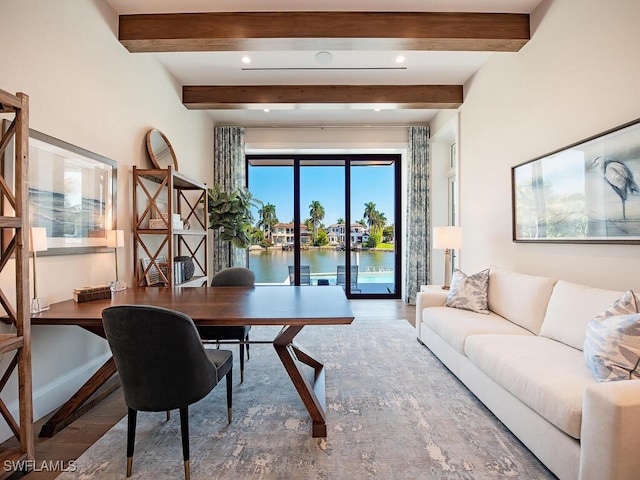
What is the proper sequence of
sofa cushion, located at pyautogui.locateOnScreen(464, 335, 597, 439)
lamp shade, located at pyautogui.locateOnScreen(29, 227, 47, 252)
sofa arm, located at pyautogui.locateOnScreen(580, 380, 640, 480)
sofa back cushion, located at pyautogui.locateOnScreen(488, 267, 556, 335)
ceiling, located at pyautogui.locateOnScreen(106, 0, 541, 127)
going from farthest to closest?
ceiling, located at pyautogui.locateOnScreen(106, 0, 541, 127)
sofa back cushion, located at pyautogui.locateOnScreen(488, 267, 556, 335)
lamp shade, located at pyautogui.locateOnScreen(29, 227, 47, 252)
sofa cushion, located at pyautogui.locateOnScreen(464, 335, 597, 439)
sofa arm, located at pyautogui.locateOnScreen(580, 380, 640, 480)

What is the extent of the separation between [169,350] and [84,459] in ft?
2.93

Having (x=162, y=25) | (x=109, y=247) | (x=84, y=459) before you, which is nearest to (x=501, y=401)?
(x=84, y=459)

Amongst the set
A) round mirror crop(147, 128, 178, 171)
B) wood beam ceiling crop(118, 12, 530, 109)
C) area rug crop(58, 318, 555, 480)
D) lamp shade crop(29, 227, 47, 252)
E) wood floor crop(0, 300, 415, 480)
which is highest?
wood beam ceiling crop(118, 12, 530, 109)

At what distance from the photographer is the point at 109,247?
2822mm

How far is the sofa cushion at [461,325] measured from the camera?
2.48m

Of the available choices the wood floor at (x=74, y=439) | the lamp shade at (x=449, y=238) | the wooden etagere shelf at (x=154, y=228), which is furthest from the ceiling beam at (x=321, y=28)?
the wood floor at (x=74, y=439)

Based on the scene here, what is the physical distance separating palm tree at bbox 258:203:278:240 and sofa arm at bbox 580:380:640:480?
5281mm

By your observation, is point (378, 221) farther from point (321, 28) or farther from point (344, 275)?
point (321, 28)

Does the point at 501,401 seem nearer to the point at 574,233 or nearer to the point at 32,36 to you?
the point at 574,233

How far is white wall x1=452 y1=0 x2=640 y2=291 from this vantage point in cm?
208

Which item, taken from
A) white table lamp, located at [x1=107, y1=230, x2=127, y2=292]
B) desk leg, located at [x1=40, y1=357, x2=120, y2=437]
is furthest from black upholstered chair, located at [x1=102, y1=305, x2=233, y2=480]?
white table lamp, located at [x1=107, y1=230, x2=127, y2=292]

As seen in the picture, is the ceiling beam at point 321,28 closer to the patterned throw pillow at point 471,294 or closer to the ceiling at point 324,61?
the ceiling at point 324,61

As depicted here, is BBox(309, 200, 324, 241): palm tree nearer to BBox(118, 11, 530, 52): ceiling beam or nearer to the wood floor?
BBox(118, 11, 530, 52): ceiling beam

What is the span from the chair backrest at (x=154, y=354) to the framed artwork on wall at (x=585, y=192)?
8.61 ft
